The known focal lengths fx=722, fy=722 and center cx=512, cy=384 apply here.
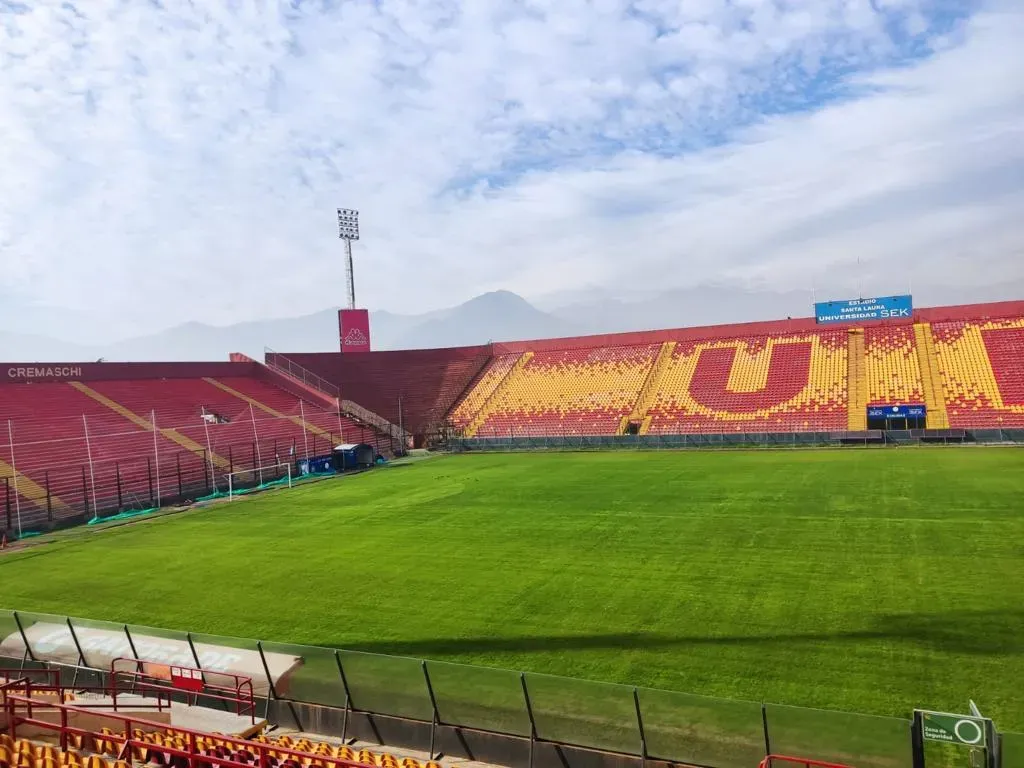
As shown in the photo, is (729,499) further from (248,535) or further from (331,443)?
(331,443)

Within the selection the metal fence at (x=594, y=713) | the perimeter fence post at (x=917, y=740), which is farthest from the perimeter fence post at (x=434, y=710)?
the perimeter fence post at (x=917, y=740)

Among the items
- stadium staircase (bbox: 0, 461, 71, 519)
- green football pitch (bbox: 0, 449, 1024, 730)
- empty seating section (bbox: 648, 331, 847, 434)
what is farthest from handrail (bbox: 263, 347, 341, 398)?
empty seating section (bbox: 648, 331, 847, 434)

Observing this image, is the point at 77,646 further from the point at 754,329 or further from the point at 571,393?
the point at 754,329

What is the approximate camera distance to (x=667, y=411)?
4912 centimetres

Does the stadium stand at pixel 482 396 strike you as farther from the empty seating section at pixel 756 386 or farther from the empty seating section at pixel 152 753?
the empty seating section at pixel 152 753

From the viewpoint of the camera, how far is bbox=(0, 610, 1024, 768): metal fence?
7.45m

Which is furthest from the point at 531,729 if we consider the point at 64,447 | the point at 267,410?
the point at 267,410

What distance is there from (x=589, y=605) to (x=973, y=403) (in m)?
35.6

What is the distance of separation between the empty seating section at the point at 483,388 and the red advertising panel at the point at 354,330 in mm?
9536

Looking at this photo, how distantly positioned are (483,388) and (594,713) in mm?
51259

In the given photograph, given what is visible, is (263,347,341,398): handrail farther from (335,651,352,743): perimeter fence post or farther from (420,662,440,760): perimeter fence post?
(420,662,440,760): perimeter fence post

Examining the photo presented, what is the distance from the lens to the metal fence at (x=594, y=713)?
24.5 ft

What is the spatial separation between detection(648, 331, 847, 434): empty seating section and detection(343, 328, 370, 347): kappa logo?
2481cm

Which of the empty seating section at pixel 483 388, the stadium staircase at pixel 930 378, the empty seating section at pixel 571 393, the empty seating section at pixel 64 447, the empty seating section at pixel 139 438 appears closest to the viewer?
the empty seating section at pixel 64 447
